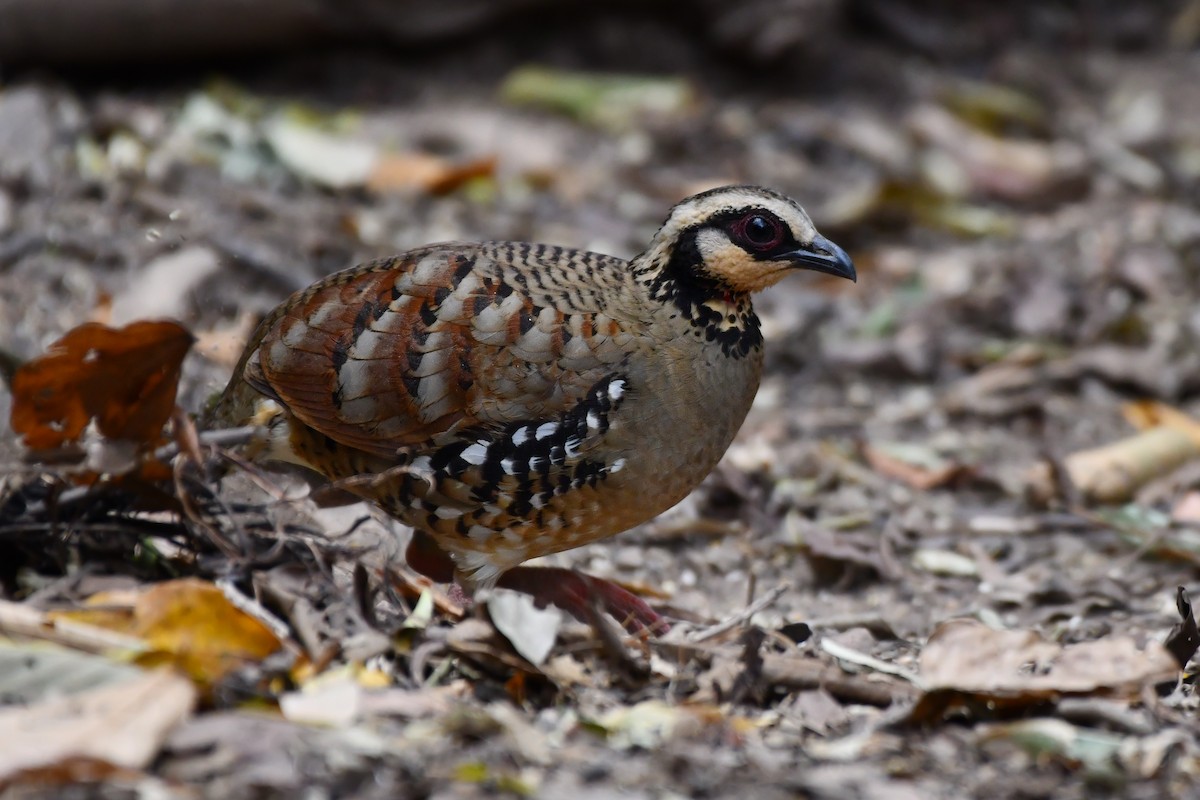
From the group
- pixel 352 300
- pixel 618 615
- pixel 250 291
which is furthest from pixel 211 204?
pixel 618 615

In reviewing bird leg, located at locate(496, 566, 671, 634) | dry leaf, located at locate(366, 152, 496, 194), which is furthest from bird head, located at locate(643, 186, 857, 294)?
dry leaf, located at locate(366, 152, 496, 194)

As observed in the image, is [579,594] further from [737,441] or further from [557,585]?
[737,441]

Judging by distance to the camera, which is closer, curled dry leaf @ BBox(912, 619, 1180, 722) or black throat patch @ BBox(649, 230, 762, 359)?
curled dry leaf @ BBox(912, 619, 1180, 722)

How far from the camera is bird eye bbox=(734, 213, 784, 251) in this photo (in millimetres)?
4520

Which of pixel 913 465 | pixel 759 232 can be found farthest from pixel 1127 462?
pixel 759 232

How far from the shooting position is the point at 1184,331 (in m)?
7.82

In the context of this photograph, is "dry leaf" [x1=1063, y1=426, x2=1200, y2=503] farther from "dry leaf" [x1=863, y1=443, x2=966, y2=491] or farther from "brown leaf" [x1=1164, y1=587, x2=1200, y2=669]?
"brown leaf" [x1=1164, y1=587, x2=1200, y2=669]

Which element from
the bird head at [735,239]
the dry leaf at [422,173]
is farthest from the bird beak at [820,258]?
the dry leaf at [422,173]

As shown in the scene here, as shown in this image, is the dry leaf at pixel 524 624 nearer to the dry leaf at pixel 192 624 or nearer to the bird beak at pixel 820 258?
the dry leaf at pixel 192 624

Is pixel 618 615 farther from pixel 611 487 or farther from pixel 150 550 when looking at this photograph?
pixel 150 550

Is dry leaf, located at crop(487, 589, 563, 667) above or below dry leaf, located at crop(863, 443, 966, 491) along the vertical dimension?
above

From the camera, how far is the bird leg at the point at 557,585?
15.0 ft

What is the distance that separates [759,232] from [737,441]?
7.24 feet

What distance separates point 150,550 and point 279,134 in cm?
476
